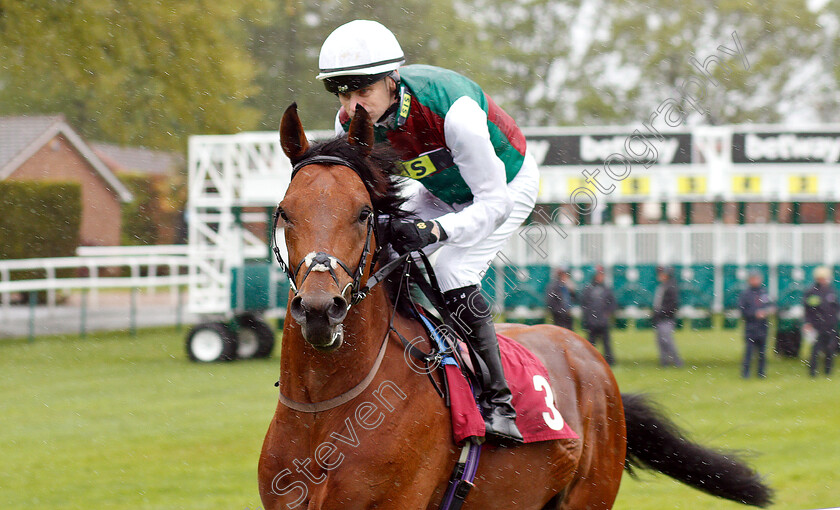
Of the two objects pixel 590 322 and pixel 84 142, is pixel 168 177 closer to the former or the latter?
pixel 84 142

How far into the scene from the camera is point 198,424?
7652 mm

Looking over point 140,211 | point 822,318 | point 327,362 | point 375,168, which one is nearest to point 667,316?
point 822,318

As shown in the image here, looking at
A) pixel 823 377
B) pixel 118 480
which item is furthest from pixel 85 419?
pixel 823 377

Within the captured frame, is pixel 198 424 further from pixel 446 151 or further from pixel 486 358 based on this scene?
pixel 446 151

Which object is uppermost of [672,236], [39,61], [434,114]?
[39,61]

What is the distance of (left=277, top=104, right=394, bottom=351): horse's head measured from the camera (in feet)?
6.88

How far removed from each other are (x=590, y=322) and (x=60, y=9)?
9486 mm

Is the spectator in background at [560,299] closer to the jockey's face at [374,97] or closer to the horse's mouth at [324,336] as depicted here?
the jockey's face at [374,97]

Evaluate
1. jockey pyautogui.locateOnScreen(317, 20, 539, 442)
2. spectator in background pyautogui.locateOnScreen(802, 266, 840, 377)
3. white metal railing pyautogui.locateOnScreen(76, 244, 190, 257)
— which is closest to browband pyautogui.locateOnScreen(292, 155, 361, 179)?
jockey pyautogui.locateOnScreen(317, 20, 539, 442)

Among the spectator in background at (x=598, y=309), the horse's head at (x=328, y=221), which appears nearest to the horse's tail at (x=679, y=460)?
the horse's head at (x=328, y=221)

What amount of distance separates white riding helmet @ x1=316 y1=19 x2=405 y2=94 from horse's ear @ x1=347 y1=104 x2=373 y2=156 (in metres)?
0.16

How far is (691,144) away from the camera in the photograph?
13.1 meters

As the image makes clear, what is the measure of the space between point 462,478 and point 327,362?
0.62 meters

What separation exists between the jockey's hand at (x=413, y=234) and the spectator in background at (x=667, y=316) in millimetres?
8782
